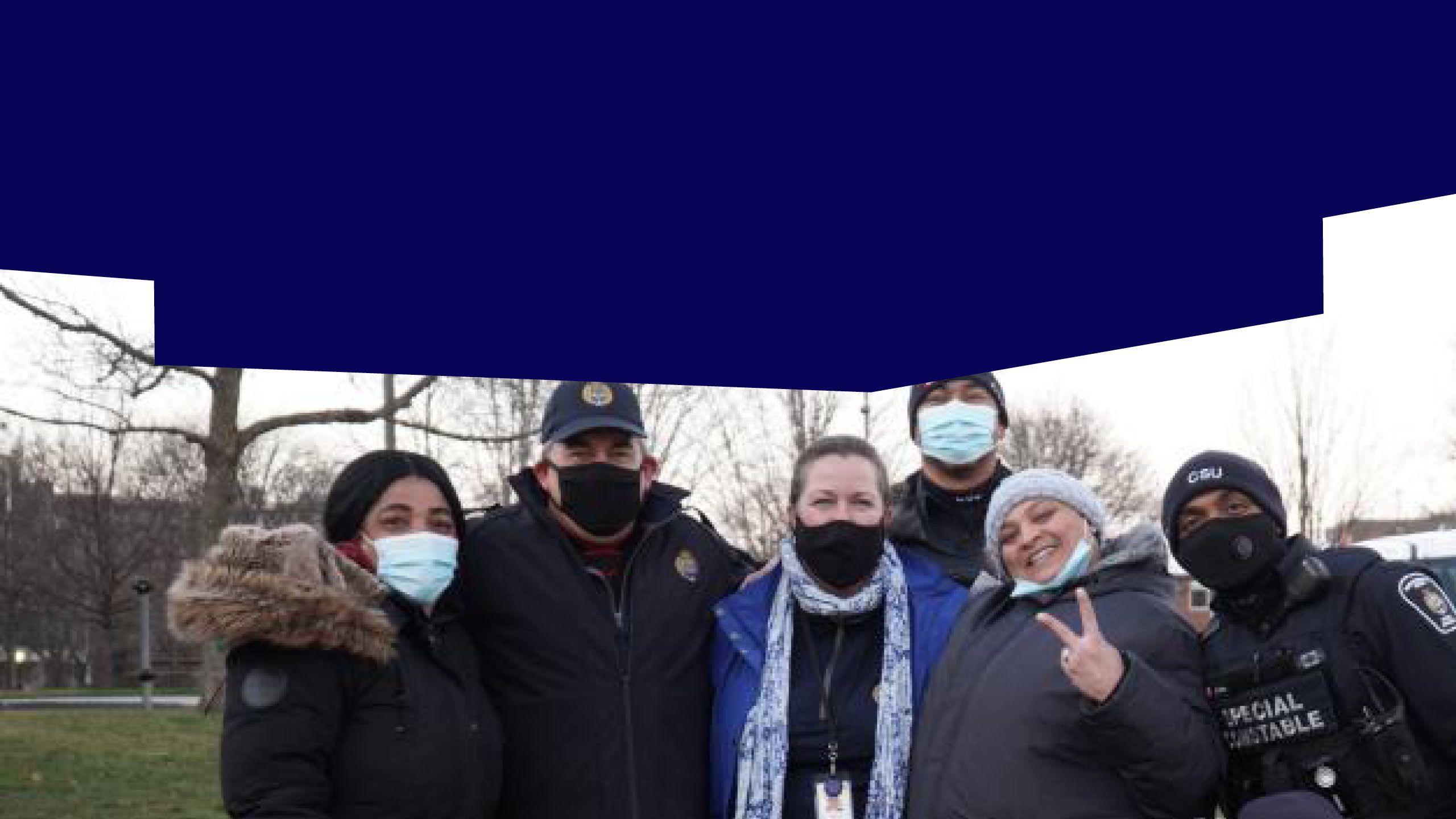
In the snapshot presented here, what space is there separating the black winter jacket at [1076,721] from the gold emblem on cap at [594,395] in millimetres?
1233

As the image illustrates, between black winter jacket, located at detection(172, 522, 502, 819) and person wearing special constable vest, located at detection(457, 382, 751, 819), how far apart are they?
30 centimetres

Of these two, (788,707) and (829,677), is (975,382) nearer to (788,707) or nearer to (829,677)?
(829,677)

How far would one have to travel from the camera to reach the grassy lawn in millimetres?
9469

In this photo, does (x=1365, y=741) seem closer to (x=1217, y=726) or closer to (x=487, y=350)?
(x=1217, y=726)

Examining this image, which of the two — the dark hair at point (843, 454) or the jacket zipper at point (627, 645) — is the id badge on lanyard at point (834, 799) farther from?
the dark hair at point (843, 454)

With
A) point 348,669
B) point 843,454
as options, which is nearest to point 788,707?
point 843,454

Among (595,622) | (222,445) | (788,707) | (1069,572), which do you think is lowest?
(788,707)

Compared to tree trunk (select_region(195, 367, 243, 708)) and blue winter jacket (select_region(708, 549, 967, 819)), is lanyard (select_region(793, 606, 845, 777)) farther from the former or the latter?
tree trunk (select_region(195, 367, 243, 708))

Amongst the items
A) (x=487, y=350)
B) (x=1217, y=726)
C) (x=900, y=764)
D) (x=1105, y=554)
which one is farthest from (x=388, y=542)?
(x=487, y=350)

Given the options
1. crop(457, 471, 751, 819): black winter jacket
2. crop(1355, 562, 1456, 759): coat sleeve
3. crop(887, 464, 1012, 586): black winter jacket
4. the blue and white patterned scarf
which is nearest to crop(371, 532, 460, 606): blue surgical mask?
crop(457, 471, 751, 819): black winter jacket

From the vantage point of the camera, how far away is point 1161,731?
312cm

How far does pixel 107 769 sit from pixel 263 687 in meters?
8.73

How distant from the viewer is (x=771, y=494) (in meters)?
24.1

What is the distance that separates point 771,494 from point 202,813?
15.3m
